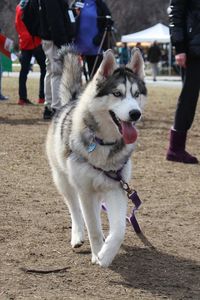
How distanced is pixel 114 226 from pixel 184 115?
3.12 meters

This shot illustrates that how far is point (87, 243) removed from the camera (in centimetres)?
365

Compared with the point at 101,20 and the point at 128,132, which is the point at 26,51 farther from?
the point at 128,132

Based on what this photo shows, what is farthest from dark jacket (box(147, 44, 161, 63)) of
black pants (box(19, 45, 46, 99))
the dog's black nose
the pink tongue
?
the dog's black nose

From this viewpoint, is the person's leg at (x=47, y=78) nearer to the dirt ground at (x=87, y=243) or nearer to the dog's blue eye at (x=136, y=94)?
the dirt ground at (x=87, y=243)

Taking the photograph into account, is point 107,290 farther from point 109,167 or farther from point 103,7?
point 103,7

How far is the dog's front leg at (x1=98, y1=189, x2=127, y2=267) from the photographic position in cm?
303

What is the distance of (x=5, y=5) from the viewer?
169 ft

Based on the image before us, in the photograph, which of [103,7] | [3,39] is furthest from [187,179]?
[3,39]

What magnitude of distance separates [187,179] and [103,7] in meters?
3.77

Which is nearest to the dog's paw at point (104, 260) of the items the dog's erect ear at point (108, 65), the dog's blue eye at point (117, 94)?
the dog's blue eye at point (117, 94)

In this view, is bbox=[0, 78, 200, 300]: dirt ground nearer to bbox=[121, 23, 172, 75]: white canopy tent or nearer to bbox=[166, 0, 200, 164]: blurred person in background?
bbox=[166, 0, 200, 164]: blurred person in background

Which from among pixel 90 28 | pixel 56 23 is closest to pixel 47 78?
pixel 90 28

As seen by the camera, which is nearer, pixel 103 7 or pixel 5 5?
pixel 103 7

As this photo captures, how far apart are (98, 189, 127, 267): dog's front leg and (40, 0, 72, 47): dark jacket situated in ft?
14.5
